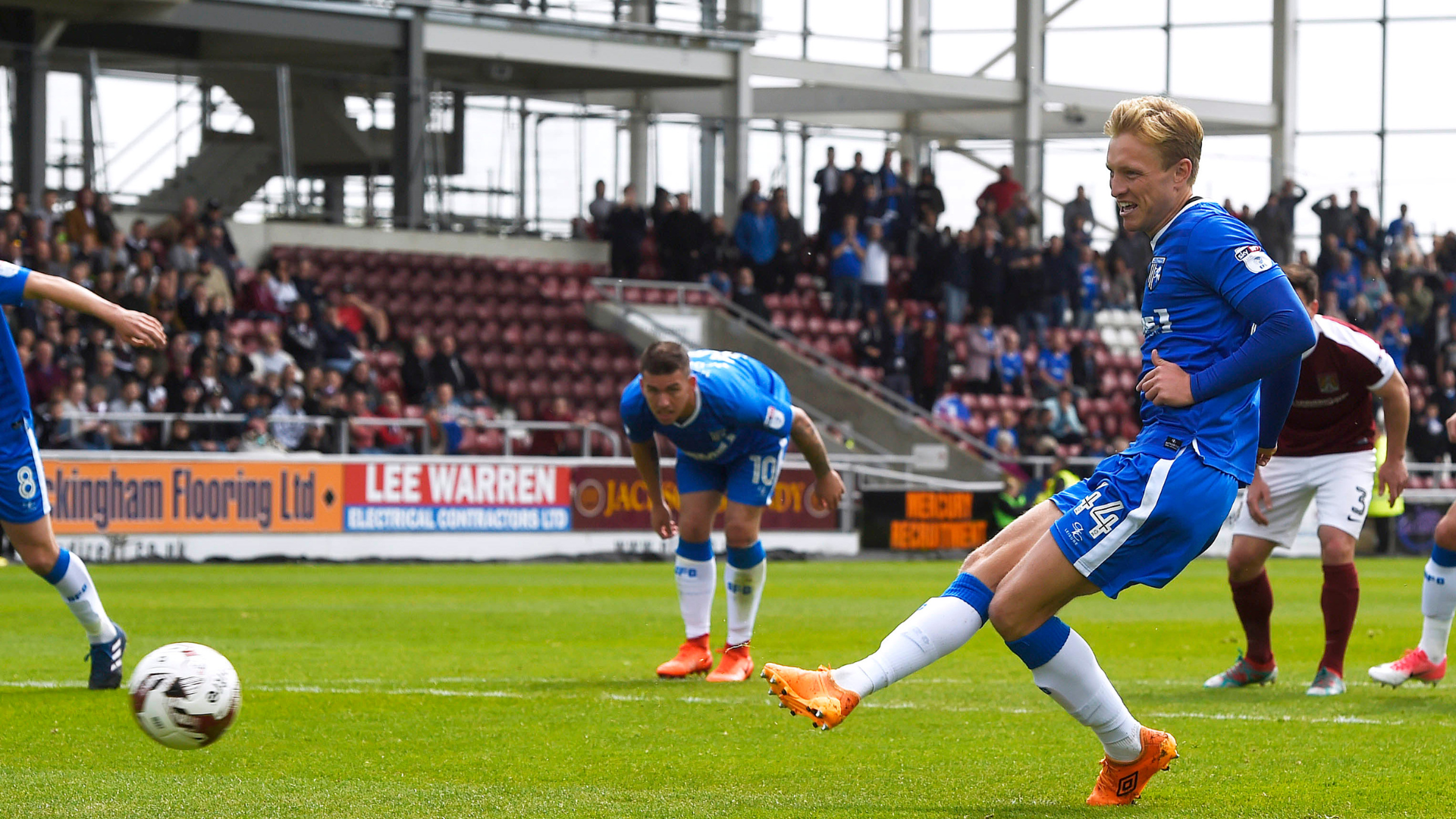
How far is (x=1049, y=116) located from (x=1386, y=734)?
111 feet

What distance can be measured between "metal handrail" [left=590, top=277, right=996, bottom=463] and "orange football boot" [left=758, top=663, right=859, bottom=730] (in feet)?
72.4

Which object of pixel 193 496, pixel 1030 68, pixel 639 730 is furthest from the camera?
pixel 1030 68

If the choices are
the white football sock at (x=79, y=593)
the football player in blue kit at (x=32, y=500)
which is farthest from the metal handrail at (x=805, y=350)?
the white football sock at (x=79, y=593)

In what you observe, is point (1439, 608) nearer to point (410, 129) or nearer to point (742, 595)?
point (742, 595)

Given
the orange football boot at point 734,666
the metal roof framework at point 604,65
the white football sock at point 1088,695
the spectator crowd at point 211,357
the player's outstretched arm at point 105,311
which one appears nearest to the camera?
the white football sock at point 1088,695

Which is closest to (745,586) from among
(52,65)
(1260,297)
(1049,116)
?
(1260,297)

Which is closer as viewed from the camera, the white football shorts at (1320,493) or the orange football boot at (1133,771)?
the orange football boot at (1133,771)

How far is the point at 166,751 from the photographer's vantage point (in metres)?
A: 6.74

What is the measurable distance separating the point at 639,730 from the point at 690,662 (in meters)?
2.17

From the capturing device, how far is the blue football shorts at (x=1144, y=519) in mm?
5285

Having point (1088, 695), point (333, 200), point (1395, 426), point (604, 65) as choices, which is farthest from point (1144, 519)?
point (604, 65)

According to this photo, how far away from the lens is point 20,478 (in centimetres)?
803

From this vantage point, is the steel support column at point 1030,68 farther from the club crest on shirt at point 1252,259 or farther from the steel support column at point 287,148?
the club crest on shirt at point 1252,259

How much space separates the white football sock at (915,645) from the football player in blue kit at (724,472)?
366 centimetres
